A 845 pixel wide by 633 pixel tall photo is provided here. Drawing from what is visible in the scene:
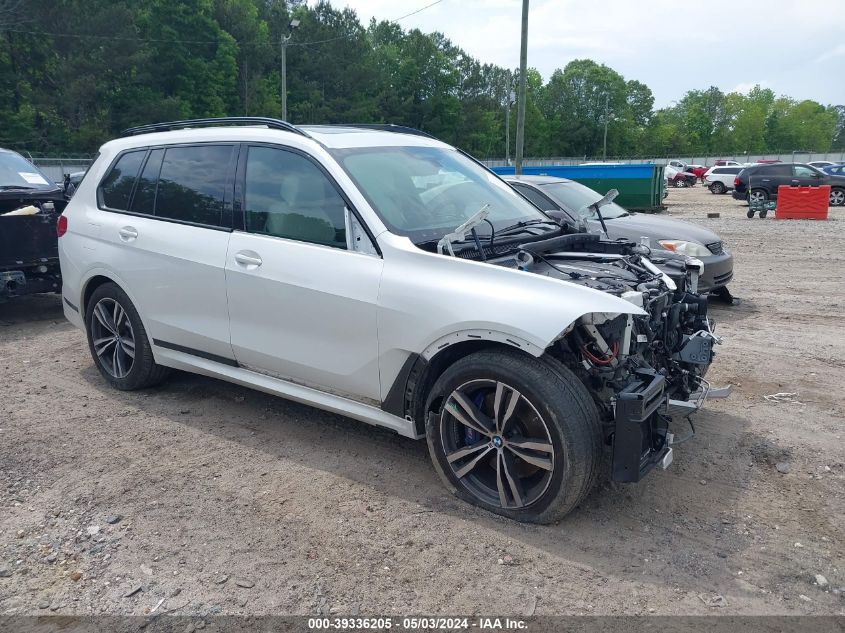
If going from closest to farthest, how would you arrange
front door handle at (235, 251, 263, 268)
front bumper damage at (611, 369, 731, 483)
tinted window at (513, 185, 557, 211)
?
front bumper damage at (611, 369, 731, 483)
front door handle at (235, 251, 263, 268)
tinted window at (513, 185, 557, 211)

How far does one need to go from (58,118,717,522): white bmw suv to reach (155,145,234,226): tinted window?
0.05 ft

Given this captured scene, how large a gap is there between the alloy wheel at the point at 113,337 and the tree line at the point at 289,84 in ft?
162

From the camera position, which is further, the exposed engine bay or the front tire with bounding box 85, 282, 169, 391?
the front tire with bounding box 85, 282, 169, 391

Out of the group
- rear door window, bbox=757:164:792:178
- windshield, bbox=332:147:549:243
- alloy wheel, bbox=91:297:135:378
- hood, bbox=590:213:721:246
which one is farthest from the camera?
rear door window, bbox=757:164:792:178

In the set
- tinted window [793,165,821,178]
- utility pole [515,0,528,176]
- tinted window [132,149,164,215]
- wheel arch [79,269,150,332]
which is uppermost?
utility pole [515,0,528,176]

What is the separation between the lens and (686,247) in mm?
7797

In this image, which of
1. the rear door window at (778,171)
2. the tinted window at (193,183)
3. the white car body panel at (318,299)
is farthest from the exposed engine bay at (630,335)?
the rear door window at (778,171)

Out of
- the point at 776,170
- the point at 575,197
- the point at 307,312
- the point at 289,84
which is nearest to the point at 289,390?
the point at 307,312

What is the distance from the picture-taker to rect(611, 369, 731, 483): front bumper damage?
3.19m

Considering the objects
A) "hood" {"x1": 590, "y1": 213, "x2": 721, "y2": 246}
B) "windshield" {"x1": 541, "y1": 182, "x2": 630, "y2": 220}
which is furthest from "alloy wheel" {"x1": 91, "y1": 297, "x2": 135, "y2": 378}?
"windshield" {"x1": 541, "y1": 182, "x2": 630, "y2": 220}

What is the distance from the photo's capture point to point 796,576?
10.1 feet

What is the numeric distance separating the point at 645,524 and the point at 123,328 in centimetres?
395

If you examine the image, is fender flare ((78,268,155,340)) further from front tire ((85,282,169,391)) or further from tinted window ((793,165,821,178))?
tinted window ((793,165,821,178))

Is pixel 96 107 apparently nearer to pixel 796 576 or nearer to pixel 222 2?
pixel 222 2
